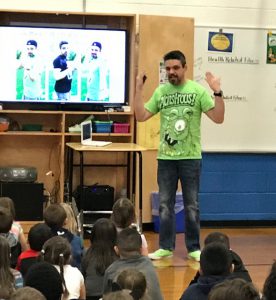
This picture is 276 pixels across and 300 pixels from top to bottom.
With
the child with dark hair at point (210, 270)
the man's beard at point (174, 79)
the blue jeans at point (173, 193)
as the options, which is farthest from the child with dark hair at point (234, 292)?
the man's beard at point (174, 79)

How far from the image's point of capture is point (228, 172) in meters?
6.57

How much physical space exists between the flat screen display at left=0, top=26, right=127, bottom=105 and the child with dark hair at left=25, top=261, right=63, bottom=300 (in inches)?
155

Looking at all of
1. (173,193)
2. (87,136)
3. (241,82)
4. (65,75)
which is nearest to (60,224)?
(173,193)

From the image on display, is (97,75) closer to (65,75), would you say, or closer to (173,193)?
(65,75)

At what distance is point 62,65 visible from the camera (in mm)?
6164

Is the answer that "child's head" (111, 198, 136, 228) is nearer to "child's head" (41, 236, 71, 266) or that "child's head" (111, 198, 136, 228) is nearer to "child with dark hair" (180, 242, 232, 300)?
"child's head" (41, 236, 71, 266)

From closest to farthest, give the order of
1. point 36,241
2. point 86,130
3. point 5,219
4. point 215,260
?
point 215,260, point 36,241, point 5,219, point 86,130

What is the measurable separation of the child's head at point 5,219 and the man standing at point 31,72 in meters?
2.79

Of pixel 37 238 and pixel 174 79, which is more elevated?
pixel 174 79

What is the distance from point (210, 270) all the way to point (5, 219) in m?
1.26

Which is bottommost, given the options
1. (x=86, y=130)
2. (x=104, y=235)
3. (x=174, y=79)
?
(x=104, y=235)

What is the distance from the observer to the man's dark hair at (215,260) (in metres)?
2.72

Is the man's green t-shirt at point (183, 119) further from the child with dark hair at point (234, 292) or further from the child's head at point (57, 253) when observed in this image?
the child with dark hair at point (234, 292)

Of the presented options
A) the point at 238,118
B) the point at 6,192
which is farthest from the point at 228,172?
the point at 6,192
